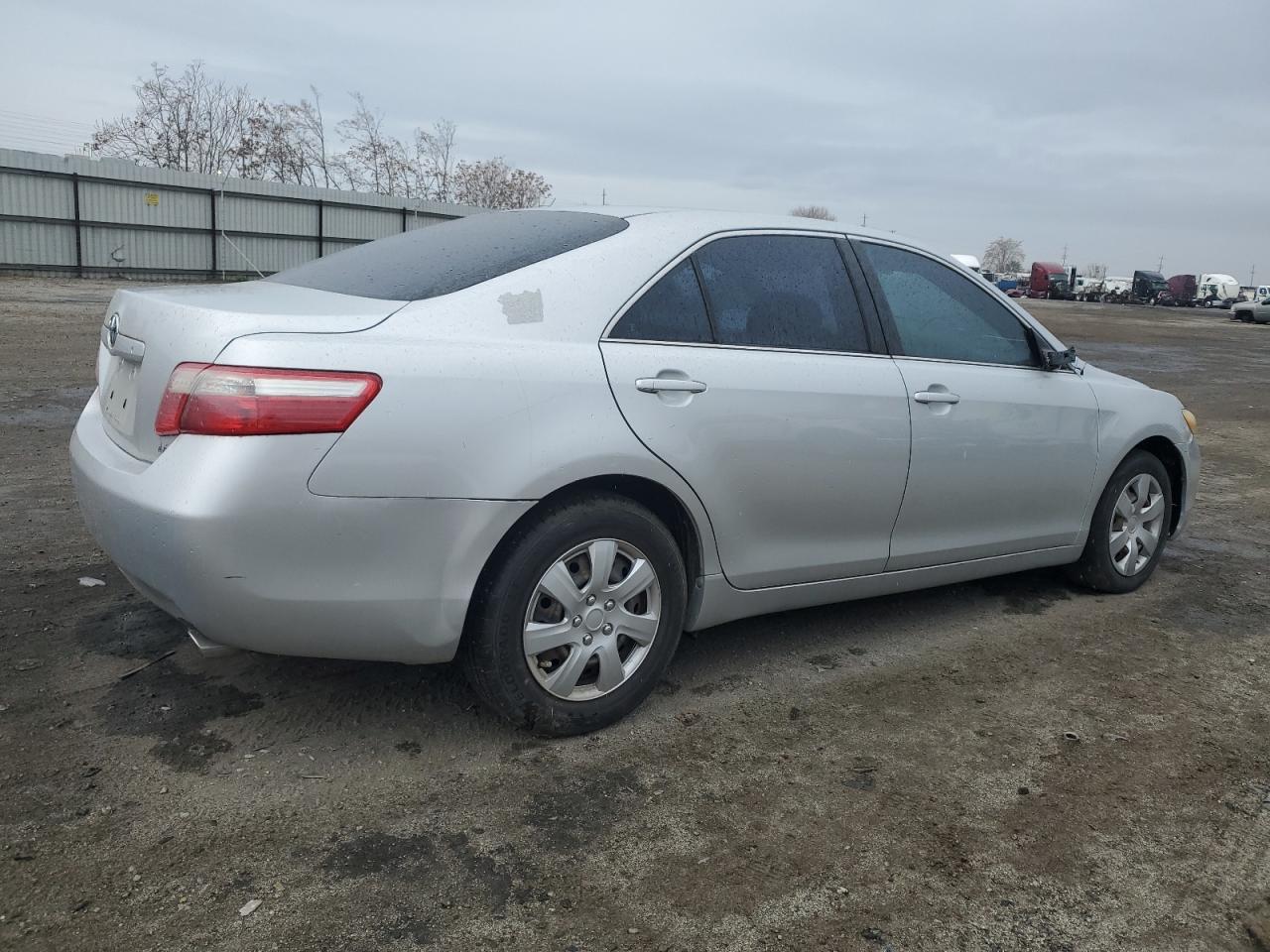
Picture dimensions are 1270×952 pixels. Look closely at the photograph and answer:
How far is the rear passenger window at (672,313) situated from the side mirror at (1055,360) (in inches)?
70.6

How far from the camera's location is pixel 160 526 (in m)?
2.82

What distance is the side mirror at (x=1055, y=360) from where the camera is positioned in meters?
4.61

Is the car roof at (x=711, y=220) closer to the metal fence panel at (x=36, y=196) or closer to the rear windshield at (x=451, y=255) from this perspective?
the rear windshield at (x=451, y=255)

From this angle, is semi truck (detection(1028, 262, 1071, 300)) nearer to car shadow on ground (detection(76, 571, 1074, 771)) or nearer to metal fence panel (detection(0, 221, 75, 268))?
metal fence panel (detection(0, 221, 75, 268))

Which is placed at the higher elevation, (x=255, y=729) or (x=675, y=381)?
(x=675, y=381)

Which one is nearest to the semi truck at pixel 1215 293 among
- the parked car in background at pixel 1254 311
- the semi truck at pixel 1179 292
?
the semi truck at pixel 1179 292

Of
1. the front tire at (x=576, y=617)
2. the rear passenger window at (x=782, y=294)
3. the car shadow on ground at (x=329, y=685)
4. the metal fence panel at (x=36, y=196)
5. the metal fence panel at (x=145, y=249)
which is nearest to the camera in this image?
→ the front tire at (x=576, y=617)

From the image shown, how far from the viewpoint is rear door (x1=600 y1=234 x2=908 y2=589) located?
11.1 ft

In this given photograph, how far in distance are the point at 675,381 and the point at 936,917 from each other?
1633 millimetres

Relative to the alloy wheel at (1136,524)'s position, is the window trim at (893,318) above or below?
above

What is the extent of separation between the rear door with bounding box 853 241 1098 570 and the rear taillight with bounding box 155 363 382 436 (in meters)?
2.09

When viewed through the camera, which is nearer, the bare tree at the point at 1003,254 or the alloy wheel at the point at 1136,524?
the alloy wheel at the point at 1136,524

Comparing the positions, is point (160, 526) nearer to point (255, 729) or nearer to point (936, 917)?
point (255, 729)

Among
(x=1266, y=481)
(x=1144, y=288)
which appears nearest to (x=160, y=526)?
(x=1266, y=481)
